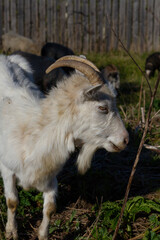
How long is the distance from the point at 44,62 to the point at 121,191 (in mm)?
4761

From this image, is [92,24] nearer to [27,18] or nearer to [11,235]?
[27,18]

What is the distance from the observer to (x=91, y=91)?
9.16 ft

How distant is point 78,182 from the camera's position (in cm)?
409

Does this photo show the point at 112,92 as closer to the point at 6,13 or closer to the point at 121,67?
the point at 121,67

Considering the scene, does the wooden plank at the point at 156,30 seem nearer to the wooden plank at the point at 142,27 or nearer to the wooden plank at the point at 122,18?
the wooden plank at the point at 142,27

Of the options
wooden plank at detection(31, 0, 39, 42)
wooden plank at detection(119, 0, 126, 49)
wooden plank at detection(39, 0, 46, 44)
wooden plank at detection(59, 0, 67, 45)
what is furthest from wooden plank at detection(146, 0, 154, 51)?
wooden plank at detection(31, 0, 39, 42)

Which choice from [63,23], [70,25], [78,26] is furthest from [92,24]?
[63,23]

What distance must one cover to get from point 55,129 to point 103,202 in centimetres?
131

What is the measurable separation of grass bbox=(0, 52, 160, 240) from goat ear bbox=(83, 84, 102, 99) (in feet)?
3.18

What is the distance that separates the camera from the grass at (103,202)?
10.9 ft

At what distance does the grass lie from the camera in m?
3.31

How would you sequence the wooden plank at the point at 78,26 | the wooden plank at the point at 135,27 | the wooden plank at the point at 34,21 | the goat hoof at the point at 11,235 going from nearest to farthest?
the goat hoof at the point at 11,235
the wooden plank at the point at 34,21
the wooden plank at the point at 78,26
the wooden plank at the point at 135,27

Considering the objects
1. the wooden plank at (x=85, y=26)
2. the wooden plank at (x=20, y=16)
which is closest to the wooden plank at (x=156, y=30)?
the wooden plank at (x=85, y=26)

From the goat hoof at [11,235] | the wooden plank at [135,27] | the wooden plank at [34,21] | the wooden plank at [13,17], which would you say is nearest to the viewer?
the goat hoof at [11,235]
